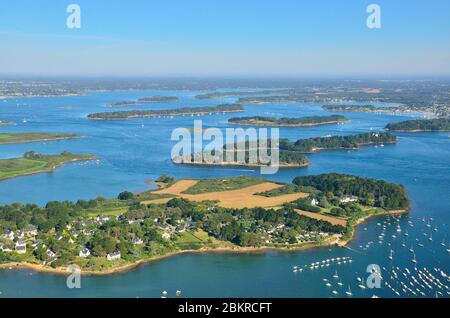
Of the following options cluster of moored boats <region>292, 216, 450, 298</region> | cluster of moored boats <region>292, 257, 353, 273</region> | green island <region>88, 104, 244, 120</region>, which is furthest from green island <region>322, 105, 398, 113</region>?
cluster of moored boats <region>292, 257, 353, 273</region>

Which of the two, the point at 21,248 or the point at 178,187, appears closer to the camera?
the point at 21,248

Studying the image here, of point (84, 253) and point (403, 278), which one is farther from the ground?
point (84, 253)

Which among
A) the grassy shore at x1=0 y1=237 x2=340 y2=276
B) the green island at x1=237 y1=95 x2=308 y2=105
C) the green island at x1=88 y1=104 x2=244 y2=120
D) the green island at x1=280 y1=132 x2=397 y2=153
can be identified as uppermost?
the green island at x1=237 y1=95 x2=308 y2=105

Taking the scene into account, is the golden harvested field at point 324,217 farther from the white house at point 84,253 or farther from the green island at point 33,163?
the green island at point 33,163

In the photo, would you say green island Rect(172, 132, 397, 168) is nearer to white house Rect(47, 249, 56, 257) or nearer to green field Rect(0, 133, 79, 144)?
green field Rect(0, 133, 79, 144)

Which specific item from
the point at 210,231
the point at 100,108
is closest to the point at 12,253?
the point at 210,231

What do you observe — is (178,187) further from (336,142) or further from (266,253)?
(336,142)

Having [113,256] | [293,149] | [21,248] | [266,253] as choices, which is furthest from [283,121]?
[21,248]
